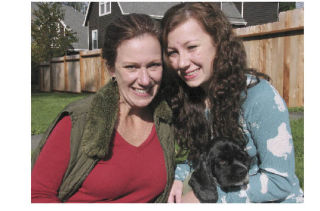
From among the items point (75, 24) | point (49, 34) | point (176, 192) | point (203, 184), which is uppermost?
point (75, 24)

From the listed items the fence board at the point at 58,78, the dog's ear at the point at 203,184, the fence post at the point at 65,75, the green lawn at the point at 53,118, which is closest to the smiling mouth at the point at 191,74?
the dog's ear at the point at 203,184

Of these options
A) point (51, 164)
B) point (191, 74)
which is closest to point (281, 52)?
point (191, 74)

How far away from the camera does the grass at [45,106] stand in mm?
3203

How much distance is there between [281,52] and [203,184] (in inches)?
70.2

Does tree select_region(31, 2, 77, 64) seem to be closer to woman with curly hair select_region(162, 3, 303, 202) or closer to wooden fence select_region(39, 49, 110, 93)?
wooden fence select_region(39, 49, 110, 93)

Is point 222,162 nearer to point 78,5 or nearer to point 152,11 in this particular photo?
point 78,5

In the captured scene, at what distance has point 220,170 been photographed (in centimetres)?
226

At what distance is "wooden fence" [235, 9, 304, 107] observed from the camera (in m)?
2.78

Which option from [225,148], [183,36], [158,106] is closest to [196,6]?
[183,36]

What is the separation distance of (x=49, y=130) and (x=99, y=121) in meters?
0.36

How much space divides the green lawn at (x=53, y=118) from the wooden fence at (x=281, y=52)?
0.32 metres

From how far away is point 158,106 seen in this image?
2443 millimetres

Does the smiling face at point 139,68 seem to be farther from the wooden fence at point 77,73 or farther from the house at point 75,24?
the wooden fence at point 77,73

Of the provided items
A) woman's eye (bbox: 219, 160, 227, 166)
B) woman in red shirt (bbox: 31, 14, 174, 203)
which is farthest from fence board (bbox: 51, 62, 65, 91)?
woman's eye (bbox: 219, 160, 227, 166)
